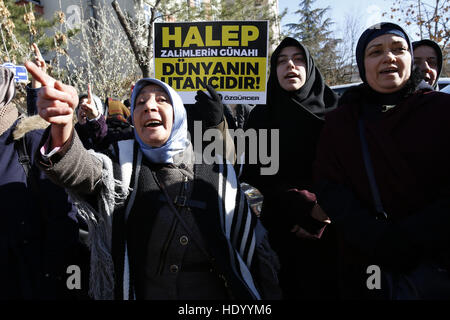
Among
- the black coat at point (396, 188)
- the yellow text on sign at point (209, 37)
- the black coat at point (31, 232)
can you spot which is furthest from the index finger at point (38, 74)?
the yellow text on sign at point (209, 37)

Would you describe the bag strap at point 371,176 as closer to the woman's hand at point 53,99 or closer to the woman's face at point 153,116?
the woman's face at point 153,116

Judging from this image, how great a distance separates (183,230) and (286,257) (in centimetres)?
94

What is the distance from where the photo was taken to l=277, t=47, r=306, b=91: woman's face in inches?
88.0

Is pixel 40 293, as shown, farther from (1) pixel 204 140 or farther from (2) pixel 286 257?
(2) pixel 286 257

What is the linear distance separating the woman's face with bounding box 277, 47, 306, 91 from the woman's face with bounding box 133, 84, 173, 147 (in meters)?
0.96

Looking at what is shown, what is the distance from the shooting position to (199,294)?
1567 mm

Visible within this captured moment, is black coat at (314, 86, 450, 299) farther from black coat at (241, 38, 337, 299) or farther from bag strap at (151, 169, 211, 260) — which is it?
bag strap at (151, 169, 211, 260)

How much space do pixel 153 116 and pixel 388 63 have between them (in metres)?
1.25

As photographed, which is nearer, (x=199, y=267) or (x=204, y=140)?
(x=199, y=267)

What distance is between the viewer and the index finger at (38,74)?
45.6 inches

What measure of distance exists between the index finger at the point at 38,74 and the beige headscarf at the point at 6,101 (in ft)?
2.22

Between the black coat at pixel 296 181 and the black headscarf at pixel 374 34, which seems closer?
the black headscarf at pixel 374 34
